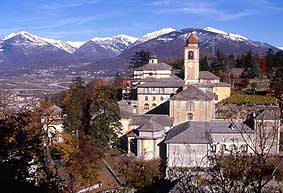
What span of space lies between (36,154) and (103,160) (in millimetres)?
13114

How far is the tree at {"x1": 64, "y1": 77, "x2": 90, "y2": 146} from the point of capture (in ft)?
112

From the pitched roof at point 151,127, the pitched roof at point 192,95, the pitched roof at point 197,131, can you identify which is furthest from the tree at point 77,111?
the pitched roof at point 192,95

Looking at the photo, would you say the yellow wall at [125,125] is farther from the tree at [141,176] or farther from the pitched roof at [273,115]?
the pitched roof at [273,115]

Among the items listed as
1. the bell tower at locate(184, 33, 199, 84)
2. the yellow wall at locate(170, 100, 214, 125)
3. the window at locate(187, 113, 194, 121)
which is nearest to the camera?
the yellow wall at locate(170, 100, 214, 125)

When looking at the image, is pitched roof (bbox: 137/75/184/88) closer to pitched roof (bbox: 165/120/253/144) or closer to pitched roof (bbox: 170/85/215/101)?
pitched roof (bbox: 170/85/215/101)

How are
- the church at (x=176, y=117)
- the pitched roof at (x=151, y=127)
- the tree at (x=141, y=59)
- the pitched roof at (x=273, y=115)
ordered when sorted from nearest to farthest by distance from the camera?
1. the pitched roof at (x=273, y=115)
2. the church at (x=176, y=117)
3. the pitched roof at (x=151, y=127)
4. the tree at (x=141, y=59)

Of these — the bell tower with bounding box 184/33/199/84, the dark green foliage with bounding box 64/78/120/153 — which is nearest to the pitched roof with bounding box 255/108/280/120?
the dark green foliage with bounding box 64/78/120/153

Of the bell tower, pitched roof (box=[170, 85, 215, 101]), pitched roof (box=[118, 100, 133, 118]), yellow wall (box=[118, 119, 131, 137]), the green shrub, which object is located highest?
the bell tower

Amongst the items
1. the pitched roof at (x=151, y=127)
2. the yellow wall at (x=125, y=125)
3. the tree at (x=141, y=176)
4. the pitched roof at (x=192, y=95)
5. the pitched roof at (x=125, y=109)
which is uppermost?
the pitched roof at (x=192, y=95)

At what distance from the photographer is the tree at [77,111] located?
1341 inches

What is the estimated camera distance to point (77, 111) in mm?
35156

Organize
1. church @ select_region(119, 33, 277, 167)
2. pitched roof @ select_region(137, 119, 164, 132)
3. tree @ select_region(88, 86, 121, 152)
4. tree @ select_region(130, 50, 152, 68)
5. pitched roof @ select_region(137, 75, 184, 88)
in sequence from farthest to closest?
1. tree @ select_region(130, 50, 152, 68)
2. pitched roof @ select_region(137, 75, 184, 88)
3. tree @ select_region(88, 86, 121, 152)
4. pitched roof @ select_region(137, 119, 164, 132)
5. church @ select_region(119, 33, 277, 167)

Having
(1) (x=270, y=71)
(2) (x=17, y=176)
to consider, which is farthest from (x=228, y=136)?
(1) (x=270, y=71)

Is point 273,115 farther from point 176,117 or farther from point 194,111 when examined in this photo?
point 176,117
